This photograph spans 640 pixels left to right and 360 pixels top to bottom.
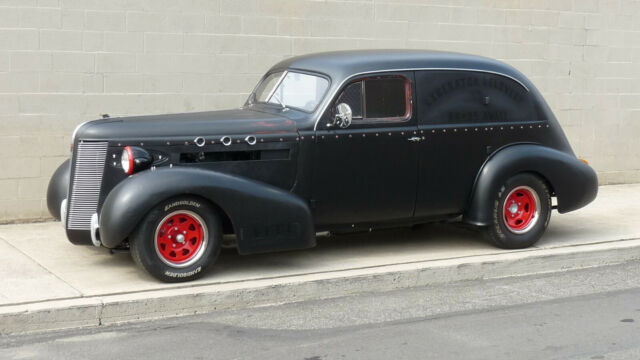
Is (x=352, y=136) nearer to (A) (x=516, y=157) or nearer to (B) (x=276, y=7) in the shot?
(A) (x=516, y=157)

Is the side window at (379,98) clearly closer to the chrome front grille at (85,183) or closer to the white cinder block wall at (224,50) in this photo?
the chrome front grille at (85,183)

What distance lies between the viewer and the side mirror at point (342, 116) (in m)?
7.89

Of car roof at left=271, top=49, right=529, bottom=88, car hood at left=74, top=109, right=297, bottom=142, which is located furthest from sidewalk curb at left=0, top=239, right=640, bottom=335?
car roof at left=271, top=49, right=529, bottom=88

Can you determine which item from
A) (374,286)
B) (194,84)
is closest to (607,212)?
(374,286)

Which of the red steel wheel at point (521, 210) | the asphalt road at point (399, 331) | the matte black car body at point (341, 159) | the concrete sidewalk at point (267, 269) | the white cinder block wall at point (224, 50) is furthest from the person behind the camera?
the white cinder block wall at point (224, 50)

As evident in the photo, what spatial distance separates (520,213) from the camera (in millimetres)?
8719

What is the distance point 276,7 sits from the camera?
10641mm

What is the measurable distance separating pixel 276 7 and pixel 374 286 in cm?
422

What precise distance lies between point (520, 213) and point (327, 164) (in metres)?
2.01

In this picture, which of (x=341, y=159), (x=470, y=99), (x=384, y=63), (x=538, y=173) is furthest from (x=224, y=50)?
(x=538, y=173)

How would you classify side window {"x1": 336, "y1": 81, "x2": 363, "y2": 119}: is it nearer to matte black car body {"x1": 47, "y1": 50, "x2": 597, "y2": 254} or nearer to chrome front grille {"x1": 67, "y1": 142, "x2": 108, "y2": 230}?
matte black car body {"x1": 47, "y1": 50, "x2": 597, "y2": 254}

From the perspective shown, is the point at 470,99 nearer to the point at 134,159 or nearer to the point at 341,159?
the point at 341,159

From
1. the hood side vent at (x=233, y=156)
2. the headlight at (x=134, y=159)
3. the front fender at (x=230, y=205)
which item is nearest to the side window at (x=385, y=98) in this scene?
the hood side vent at (x=233, y=156)

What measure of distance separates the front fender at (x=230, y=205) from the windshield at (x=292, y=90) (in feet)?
3.03
